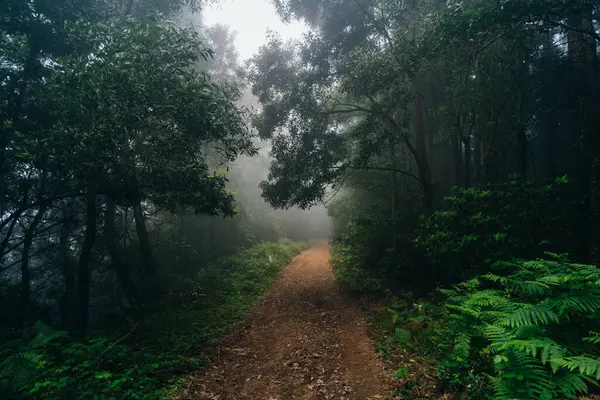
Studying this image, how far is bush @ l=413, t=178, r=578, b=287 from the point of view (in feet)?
24.0

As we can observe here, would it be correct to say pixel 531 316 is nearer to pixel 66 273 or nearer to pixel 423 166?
pixel 423 166

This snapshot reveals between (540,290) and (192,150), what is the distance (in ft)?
31.5

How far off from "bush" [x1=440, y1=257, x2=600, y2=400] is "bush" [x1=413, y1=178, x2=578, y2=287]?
7.02ft

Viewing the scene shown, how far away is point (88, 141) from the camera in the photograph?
698cm

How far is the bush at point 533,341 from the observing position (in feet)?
9.58

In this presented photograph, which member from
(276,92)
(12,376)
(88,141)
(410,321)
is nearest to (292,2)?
(276,92)

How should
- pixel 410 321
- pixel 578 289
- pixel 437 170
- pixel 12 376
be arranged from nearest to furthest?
pixel 578 289 < pixel 12 376 < pixel 410 321 < pixel 437 170

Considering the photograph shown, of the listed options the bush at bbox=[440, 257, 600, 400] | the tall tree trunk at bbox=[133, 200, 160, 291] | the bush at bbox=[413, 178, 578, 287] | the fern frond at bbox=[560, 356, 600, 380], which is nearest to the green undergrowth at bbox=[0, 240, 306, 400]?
the tall tree trunk at bbox=[133, 200, 160, 291]

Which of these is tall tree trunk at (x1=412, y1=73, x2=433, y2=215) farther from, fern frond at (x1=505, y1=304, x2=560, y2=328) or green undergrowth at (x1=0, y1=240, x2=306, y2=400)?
fern frond at (x1=505, y1=304, x2=560, y2=328)

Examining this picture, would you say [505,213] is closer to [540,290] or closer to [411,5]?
[540,290]

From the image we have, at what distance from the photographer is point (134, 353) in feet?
23.0

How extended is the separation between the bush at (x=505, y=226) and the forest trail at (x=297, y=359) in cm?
354

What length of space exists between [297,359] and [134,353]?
3858 mm

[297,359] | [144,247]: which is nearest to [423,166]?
[297,359]
